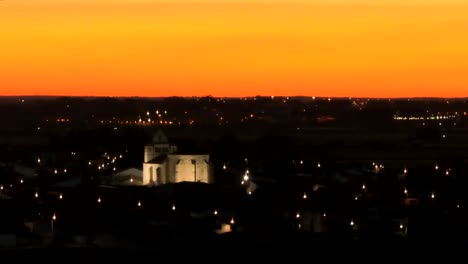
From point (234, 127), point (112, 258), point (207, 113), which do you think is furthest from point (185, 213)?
point (207, 113)

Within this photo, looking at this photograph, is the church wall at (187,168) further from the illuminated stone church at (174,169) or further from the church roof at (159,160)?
the church roof at (159,160)

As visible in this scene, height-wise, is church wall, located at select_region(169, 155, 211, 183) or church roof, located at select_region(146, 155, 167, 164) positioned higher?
church roof, located at select_region(146, 155, 167, 164)

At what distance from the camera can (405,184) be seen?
50938 mm

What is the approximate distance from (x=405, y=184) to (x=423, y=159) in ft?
75.2

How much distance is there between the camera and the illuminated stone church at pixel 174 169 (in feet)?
164

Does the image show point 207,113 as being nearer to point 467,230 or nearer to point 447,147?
point 447,147

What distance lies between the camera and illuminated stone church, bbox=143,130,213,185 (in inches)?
1966

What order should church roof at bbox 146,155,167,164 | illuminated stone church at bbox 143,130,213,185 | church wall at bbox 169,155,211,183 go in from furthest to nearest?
church roof at bbox 146,155,167,164 < church wall at bbox 169,155,211,183 < illuminated stone church at bbox 143,130,213,185

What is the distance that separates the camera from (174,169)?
5009cm

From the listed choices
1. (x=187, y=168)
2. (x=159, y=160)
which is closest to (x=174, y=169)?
(x=187, y=168)

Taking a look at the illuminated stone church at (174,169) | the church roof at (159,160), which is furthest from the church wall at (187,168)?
the church roof at (159,160)

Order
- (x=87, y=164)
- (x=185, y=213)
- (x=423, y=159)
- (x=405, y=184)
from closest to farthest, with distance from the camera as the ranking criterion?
(x=185, y=213) → (x=405, y=184) → (x=87, y=164) → (x=423, y=159)

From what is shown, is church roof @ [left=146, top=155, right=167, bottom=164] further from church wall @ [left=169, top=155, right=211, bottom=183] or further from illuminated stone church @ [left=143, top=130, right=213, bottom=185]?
church wall @ [left=169, top=155, right=211, bottom=183]

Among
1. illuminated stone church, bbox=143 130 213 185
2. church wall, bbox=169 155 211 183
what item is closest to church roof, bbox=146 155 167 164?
illuminated stone church, bbox=143 130 213 185
